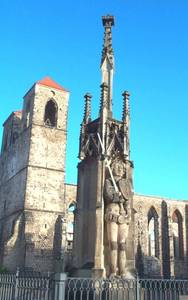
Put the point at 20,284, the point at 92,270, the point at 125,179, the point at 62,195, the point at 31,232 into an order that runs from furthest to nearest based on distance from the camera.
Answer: the point at 62,195, the point at 31,232, the point at 125,179, the point at 92,270, the point at 20,284

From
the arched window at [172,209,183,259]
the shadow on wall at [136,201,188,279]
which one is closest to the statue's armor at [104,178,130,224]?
the shadow on wall at [136,201,188,279]

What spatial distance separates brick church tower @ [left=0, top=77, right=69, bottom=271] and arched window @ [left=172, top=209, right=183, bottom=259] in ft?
35.5

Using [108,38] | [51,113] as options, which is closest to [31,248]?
[51,113]

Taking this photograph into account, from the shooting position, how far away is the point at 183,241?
33.6m

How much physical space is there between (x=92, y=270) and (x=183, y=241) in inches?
1093

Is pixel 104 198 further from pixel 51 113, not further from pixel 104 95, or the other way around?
pixel 51 113

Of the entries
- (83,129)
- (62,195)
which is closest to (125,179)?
(83,129)

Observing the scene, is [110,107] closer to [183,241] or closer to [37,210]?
[37,210]

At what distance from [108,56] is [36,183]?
20456mm

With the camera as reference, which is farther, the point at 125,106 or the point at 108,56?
the point at 108,56

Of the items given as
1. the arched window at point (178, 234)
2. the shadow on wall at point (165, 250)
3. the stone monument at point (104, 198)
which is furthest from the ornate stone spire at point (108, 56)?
the arched window at point (178, 234)

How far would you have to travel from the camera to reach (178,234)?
34438 mm

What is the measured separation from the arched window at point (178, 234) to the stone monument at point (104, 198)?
2682cm

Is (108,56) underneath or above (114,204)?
above
